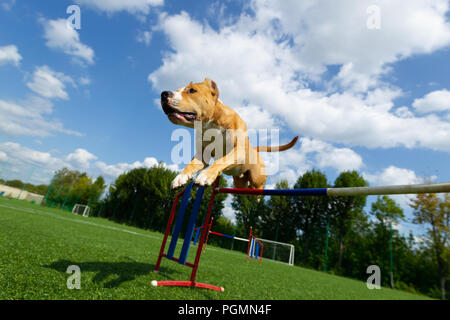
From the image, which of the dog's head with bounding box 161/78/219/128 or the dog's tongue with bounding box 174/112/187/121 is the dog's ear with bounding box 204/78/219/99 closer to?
the dog's head with bounding box 161/78/219/128

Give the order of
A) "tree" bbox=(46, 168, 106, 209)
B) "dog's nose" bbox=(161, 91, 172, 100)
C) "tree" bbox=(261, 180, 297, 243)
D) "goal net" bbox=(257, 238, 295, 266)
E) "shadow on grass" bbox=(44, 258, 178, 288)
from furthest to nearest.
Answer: "tree" bbox=(46, 168, 106, 209) → "tree" bbox=(261, 180, 297, 243) → "goal net" bbox=(257, 238, 295, 266) → "shadow on grass" bbox=(44, 258, 178, 288) → "dog's nose" bbox=(161, 91, 172, 100)

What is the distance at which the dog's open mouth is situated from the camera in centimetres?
218

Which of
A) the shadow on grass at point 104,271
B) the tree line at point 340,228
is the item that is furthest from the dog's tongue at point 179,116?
the tree line at point 340,228

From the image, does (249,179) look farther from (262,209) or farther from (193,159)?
(262,209)

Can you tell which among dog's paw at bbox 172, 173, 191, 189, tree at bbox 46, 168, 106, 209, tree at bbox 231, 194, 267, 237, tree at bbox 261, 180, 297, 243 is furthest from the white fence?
dog's paw at bbox 172, 173, 191, 189

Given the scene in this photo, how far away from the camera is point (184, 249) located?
319 cm

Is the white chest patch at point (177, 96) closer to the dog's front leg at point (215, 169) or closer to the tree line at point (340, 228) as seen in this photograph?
the dog's front leg at point (215, 169)

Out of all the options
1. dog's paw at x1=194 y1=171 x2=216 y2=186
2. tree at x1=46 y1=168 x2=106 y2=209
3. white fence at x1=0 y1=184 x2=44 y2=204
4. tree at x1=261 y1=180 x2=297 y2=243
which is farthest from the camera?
tree at x1=46 y1=168 x2=106 y2=209

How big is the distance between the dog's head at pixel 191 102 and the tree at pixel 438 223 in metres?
20.2

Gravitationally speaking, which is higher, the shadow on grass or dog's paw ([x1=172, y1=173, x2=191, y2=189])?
dog's paw ([x1=172, y1=173, x2=191, y2=189])

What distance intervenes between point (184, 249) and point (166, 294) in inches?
22.0

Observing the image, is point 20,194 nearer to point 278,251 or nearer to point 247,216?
point 247,216

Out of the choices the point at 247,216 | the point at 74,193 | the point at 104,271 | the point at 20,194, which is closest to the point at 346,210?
the point at 247,216
